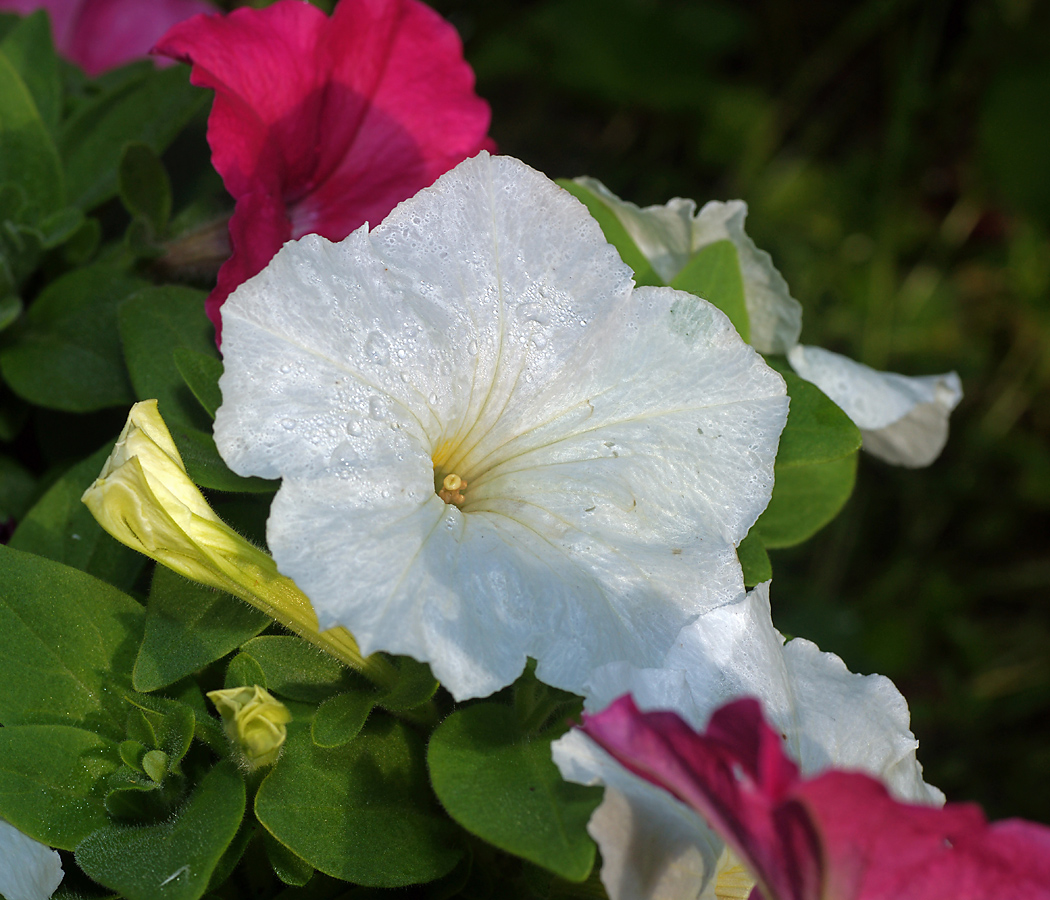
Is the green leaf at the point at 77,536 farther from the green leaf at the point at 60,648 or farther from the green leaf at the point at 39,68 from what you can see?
the green leaf at the point at 39,68

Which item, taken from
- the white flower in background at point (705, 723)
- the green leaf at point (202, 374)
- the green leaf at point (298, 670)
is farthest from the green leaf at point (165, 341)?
the white flower in background at point (705, 723)

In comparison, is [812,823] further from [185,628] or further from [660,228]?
[660,228]

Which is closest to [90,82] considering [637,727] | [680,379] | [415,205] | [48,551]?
[48,551]

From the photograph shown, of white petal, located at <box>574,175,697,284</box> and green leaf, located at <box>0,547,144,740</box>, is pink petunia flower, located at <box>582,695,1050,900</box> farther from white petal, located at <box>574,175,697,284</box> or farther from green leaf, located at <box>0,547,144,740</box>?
white petal, located at <box>574,175,697,284</box>

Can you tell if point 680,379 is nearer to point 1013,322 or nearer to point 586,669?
point 586,669

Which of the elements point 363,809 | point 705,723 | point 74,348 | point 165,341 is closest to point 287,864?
point 363,809

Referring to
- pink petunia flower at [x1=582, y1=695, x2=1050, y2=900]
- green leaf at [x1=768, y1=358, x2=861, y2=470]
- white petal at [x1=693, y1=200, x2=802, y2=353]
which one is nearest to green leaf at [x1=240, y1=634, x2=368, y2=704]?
pink petunia flower at [x1=582, y1=695, x2=1050, y2=900]
